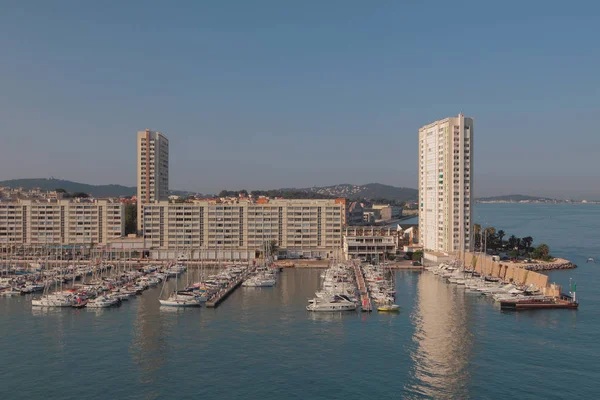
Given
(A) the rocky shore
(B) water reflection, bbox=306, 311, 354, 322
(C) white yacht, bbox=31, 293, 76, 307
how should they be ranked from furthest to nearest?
(A) the rocky shore → (C) white yacht, bbox=31, 293, 76, 307 → (B) water reflection, bbox=306, 311, 354, 322

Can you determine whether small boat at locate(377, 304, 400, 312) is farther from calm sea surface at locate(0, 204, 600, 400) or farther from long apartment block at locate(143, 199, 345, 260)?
long apartment block at locate(143, 199, 345, 260)

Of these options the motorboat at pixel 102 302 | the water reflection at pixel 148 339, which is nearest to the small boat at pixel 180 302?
the water reflection at pixel 148 339

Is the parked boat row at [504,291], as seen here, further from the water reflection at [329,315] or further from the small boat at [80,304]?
the small boat at [80,304]

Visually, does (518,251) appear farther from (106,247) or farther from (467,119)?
(106,247)

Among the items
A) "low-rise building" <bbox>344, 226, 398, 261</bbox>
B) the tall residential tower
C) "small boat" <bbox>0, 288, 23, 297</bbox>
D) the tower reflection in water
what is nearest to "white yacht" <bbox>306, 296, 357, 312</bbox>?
the tower reflection in water

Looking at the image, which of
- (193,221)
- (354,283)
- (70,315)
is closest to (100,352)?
(70,315)

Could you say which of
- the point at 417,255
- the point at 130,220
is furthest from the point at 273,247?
the point at 130,220

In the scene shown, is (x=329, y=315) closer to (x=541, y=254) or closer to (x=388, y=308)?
(x=388, y=308)
